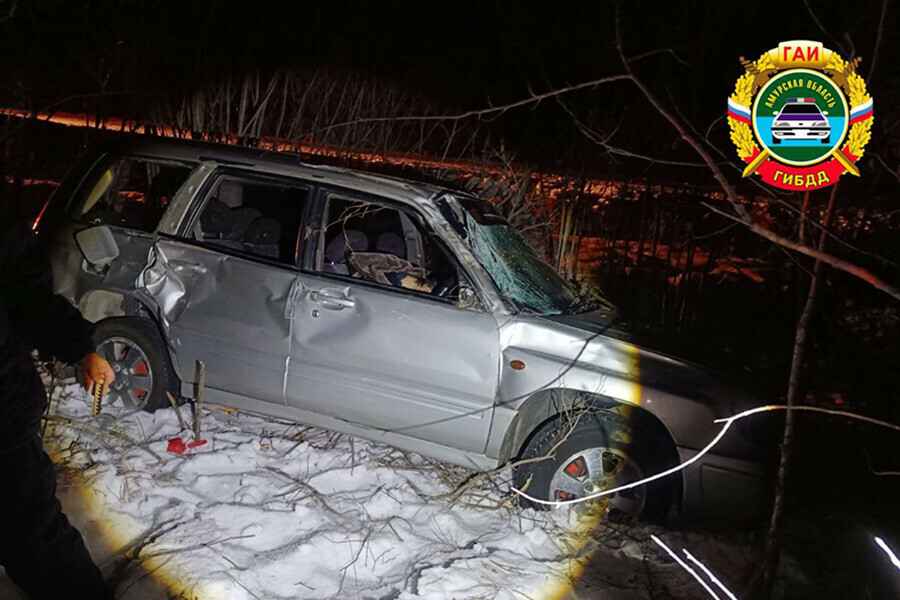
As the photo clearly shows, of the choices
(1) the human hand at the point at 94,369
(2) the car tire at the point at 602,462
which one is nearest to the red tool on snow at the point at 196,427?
(1) the human hand at the point at 94,369

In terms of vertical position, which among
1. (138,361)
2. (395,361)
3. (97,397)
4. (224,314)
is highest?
(224,314)

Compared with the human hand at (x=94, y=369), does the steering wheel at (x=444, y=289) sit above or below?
above

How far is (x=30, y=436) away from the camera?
6.59 feet

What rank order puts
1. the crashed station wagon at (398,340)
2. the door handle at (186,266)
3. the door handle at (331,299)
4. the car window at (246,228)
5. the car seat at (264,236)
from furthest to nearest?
1. the car seat at (264,236)
2. the car window at (246,228)
3. the door handle at (186,266)
4. the door handle at (331,299)
5. the crashed station wagon at (398,340)

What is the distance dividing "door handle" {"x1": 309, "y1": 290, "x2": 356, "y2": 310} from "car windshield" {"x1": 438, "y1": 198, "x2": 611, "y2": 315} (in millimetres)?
796

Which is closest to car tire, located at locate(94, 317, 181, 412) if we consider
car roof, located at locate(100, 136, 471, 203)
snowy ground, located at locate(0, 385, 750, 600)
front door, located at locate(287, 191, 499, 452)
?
snowy ground, located at locate(0, 385, 750, 600)

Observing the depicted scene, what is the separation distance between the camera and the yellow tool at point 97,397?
2.42 m

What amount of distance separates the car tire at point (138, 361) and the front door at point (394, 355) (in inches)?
38.6

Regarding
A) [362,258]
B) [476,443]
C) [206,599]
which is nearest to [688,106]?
[362,258]

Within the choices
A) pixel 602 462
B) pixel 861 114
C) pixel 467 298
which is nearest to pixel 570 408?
pixel 602 462

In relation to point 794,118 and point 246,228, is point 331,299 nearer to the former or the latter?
point 246,228

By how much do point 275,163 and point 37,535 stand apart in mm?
2598

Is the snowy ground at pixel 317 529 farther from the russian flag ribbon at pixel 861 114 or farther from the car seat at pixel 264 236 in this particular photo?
the russian flag ribbon at pixel 861 114

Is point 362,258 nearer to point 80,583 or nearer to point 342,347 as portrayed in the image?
point 342,347
